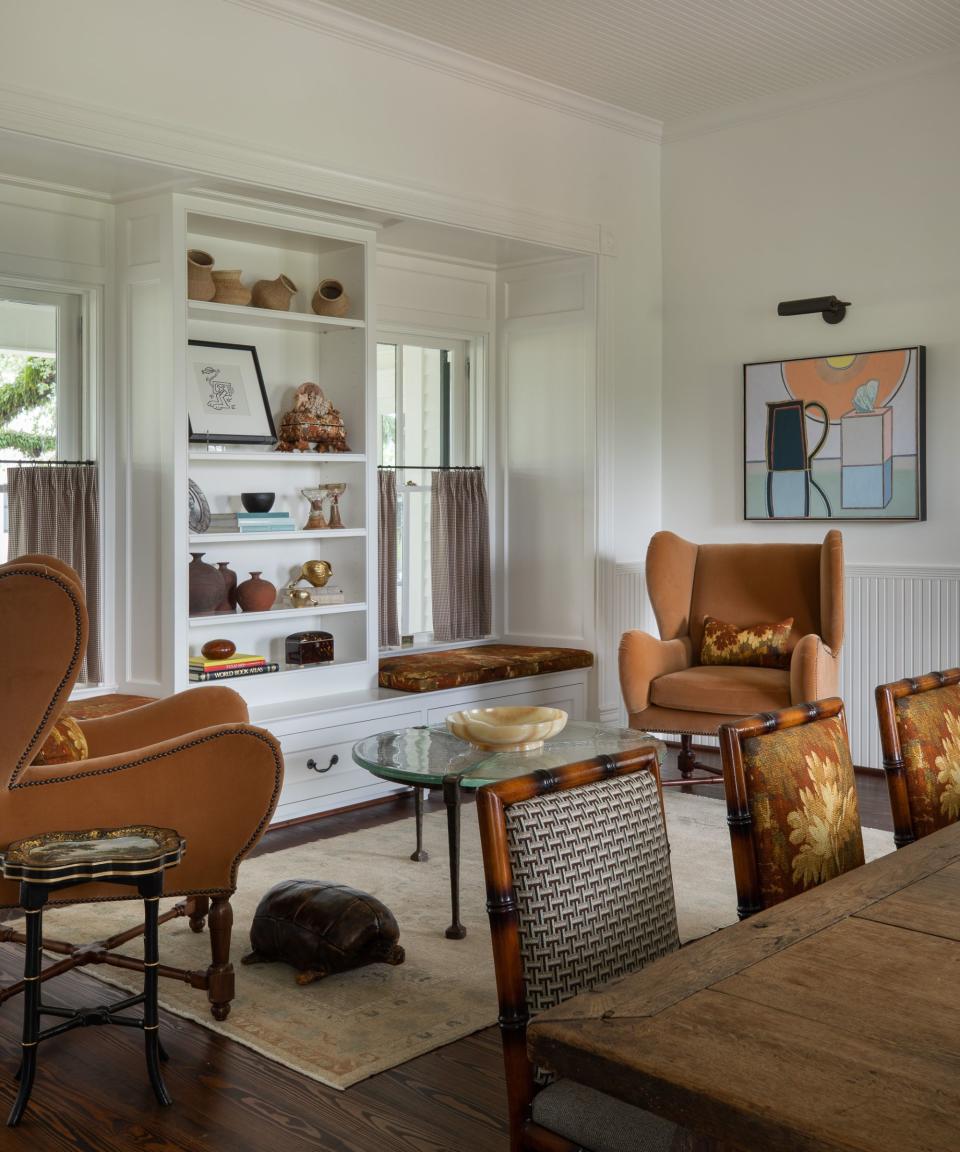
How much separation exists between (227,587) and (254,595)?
0.39ft

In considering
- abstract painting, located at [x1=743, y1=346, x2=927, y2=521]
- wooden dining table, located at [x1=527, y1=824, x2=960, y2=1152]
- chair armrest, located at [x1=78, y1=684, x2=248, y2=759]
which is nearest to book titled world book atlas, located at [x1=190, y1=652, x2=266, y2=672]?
chair armrest, located at [x1=78, y1=684, x2=248, y2=759]

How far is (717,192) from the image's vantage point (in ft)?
20.1

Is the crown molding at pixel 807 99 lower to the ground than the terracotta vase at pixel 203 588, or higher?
higher

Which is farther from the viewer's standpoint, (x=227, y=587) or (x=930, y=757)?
(x=227, y=587)

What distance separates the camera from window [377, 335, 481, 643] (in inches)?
237

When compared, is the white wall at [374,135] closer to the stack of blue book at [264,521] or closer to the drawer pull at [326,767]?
the stack of blue book at [264,521]

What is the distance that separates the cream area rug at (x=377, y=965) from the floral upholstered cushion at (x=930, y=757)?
115 centimetres

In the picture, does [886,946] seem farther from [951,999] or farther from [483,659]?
[483,659]

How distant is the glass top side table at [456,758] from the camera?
3.29 meters

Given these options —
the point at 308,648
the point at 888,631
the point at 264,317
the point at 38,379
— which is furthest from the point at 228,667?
the point at 888,631

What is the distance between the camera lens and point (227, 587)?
4.95 metres

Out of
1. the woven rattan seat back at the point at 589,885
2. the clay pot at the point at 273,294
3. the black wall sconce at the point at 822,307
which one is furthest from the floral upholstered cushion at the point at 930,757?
the black wall sconce at the point at 822,307

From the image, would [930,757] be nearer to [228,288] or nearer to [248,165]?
[248,165]

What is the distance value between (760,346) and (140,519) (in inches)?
125
